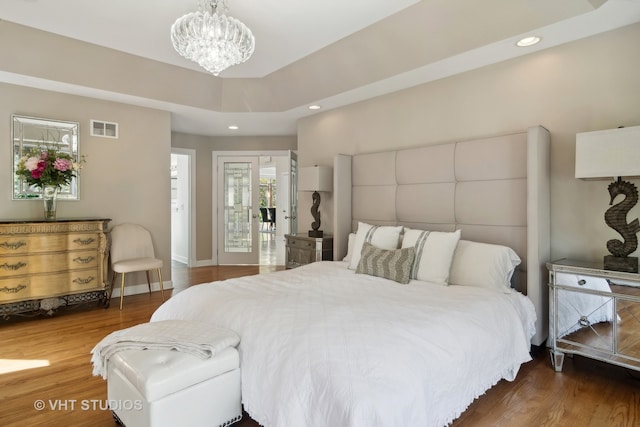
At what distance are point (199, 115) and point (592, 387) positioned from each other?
16.6ft

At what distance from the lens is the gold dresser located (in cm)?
Result: 340

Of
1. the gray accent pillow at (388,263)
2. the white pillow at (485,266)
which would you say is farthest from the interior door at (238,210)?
the white pillow at (485,266)

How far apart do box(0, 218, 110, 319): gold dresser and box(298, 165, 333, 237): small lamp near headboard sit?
92.0 inches

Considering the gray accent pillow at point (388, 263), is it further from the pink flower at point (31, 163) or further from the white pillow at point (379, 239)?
the pink flower at point (31, 163)

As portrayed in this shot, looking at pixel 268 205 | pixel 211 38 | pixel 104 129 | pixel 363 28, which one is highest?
pixel 363 28

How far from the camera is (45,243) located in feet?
11.7

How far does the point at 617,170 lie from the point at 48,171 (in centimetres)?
486

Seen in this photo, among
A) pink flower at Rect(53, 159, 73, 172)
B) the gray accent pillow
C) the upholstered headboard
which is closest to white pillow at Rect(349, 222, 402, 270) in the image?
the gray accent pillow

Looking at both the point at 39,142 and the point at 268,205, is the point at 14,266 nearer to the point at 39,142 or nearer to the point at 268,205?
the point at 39,142

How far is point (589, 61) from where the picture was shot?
102 inches

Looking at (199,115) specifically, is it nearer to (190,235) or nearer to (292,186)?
(292,186)

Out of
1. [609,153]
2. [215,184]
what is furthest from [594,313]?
[215,184]

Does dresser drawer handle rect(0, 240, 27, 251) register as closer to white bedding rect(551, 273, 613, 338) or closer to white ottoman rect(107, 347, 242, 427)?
white ottoman rect(107, 347, 242, 427)

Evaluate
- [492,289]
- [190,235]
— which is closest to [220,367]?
[492,289]
